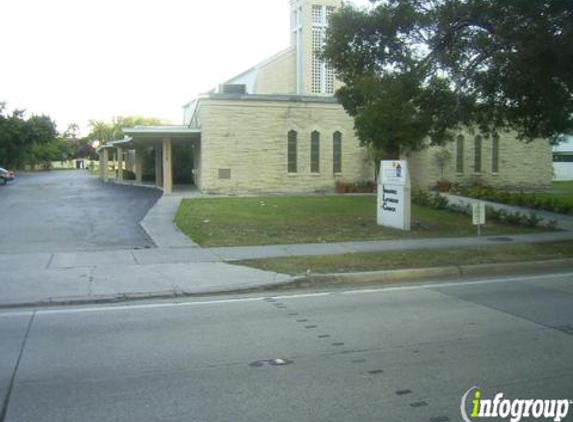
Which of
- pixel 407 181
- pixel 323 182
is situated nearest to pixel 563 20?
pixel 407 181

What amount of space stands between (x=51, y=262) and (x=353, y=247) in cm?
649

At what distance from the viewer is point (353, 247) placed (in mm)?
14375

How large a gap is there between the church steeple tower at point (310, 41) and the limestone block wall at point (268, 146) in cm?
808

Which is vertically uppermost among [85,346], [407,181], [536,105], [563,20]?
[563,20]

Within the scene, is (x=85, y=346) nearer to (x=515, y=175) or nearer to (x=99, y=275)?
(x=99, y=275)

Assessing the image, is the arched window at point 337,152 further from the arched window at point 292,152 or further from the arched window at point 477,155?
the arched window at point 477,155

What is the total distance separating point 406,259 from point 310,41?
99.1 ft

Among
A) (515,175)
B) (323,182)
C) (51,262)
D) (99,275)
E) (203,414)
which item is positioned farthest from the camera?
(515,175)

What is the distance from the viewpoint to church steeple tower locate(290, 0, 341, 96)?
4006 centimetres

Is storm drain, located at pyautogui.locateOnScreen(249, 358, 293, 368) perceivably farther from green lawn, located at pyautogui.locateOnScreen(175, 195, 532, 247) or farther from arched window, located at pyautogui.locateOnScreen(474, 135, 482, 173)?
arched window, located at pyautogui.locateOnScreen(474, 135, 482, 173)

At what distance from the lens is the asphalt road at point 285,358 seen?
4961mm

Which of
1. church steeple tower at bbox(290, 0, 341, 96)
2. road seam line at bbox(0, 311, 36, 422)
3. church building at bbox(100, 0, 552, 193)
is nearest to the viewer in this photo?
road seam line at bbox(0, 311, 36, 422)

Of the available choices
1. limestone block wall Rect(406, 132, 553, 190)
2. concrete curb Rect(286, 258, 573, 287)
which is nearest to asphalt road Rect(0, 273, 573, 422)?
concrete curb Rect(286, 258, 573, 287)

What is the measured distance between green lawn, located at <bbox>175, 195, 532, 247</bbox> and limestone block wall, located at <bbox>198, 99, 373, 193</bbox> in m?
5.54
